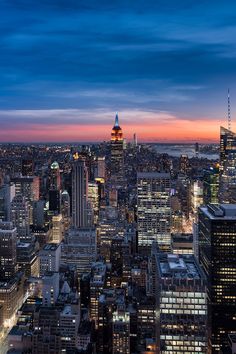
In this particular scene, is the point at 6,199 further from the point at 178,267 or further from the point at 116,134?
the point at 178,267

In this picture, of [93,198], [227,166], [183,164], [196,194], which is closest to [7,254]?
[93,198]

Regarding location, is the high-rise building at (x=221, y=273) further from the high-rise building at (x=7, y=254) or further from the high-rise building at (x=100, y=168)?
the high-rise building at (x=100, y=168)

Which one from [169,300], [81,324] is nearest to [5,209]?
[81,324]

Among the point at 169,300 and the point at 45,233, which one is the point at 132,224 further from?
the point at 169,300

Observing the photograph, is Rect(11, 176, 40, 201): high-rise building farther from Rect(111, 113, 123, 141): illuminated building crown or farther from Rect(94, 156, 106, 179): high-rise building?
Rect(111, 113, 123, 141): illuminated building crown

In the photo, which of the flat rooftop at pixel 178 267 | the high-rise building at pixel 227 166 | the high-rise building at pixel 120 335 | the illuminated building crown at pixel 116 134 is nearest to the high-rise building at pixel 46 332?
the high-rise building at pixel 120 335

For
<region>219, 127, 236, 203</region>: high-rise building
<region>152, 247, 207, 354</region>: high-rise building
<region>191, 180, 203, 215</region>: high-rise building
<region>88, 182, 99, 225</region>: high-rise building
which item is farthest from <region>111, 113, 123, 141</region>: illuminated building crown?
<region>152, 247, 207, 354</region>: high-rise building
